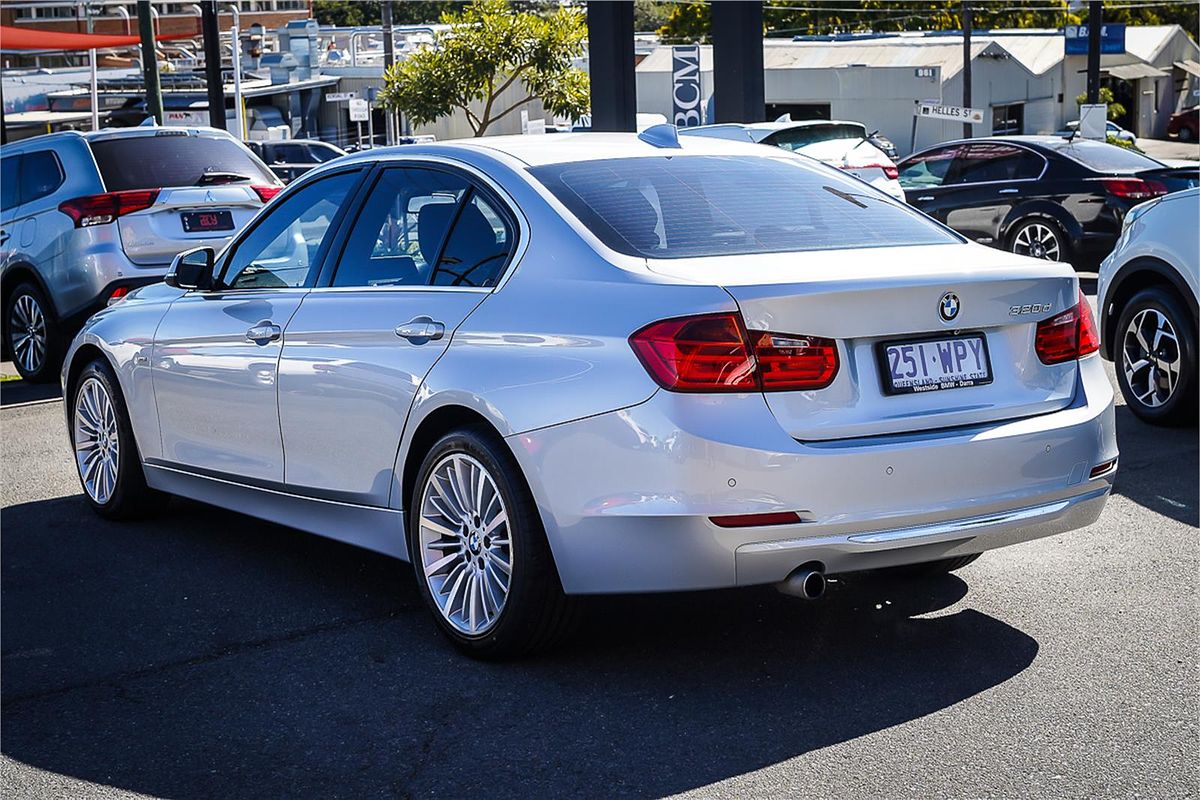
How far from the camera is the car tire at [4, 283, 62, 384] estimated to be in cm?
1142

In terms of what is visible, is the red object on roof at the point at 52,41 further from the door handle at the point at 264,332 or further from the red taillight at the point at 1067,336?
the red taillight at the point at 1067,336

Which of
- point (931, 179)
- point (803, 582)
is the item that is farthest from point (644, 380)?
point (931, 179)

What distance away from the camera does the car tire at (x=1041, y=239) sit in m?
15.7

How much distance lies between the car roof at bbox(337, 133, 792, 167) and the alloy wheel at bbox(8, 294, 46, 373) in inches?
258

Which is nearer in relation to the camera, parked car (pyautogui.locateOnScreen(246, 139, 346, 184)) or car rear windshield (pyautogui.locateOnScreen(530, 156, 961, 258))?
car rear windshield (pyautogui.locateOnScreen(530, 156, 961, 258))

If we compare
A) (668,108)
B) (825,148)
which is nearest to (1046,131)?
(668,108)

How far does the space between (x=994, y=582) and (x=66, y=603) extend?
333 centimetres

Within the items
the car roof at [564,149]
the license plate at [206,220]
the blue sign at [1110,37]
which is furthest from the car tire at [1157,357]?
the blue sign at [1110,37]

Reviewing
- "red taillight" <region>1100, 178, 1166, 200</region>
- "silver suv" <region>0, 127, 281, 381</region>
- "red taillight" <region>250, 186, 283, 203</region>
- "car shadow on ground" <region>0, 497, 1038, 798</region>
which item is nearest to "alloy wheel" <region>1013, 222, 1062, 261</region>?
"red taillight" <region>1100, 178, 1166, 200</region>

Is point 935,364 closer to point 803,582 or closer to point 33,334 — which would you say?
point 803,582

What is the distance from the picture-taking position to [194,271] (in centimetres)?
641

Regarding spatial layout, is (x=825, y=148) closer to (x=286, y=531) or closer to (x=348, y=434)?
(x=286, y=531)

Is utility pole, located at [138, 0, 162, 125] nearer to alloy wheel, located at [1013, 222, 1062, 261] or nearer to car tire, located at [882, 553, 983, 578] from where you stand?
alloy wheel, located at [1013, 222, 1062, 261]

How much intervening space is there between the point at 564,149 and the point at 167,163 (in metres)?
6.75
